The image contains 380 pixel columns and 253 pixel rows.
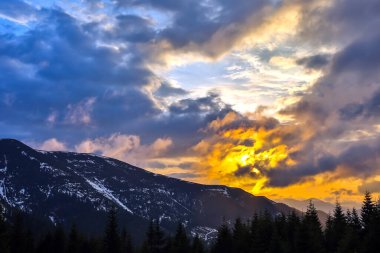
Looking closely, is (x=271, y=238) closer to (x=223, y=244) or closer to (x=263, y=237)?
(x=263, y=237)

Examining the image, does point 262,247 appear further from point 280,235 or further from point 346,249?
point 346,249

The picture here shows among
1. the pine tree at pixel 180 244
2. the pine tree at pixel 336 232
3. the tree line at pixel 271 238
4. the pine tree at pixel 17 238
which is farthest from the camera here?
the pine tree at pixel 180 244

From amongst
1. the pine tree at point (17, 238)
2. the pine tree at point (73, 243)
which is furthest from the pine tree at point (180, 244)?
the pine tree at point (17, 238)

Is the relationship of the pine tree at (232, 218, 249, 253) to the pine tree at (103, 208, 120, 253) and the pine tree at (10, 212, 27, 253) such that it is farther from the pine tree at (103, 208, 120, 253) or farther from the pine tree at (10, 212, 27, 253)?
the pine tree at (10, 212, 27, 253)

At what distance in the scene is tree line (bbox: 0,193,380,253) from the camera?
67.4 meters

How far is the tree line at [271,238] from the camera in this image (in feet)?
221

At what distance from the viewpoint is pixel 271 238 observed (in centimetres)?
8775

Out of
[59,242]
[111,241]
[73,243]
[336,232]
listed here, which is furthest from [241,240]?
[59,242]

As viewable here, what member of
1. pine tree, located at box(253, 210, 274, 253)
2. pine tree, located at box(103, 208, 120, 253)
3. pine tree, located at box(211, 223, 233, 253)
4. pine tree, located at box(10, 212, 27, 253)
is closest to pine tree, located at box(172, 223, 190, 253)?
pine tree, located at box(211, 223, 233, 253)

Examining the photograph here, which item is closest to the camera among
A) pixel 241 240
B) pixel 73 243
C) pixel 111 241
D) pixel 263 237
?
pixel 263 237

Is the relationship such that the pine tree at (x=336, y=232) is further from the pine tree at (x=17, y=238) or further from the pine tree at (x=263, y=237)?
the pine tree at (x=17, y=238)

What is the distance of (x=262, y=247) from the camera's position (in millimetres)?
88875

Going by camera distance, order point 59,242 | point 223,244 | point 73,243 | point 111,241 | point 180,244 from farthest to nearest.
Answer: point 59,242 → point 180,244 → point 223,244 → point 73,243 → point 111,241

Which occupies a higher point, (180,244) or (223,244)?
(223,244)
